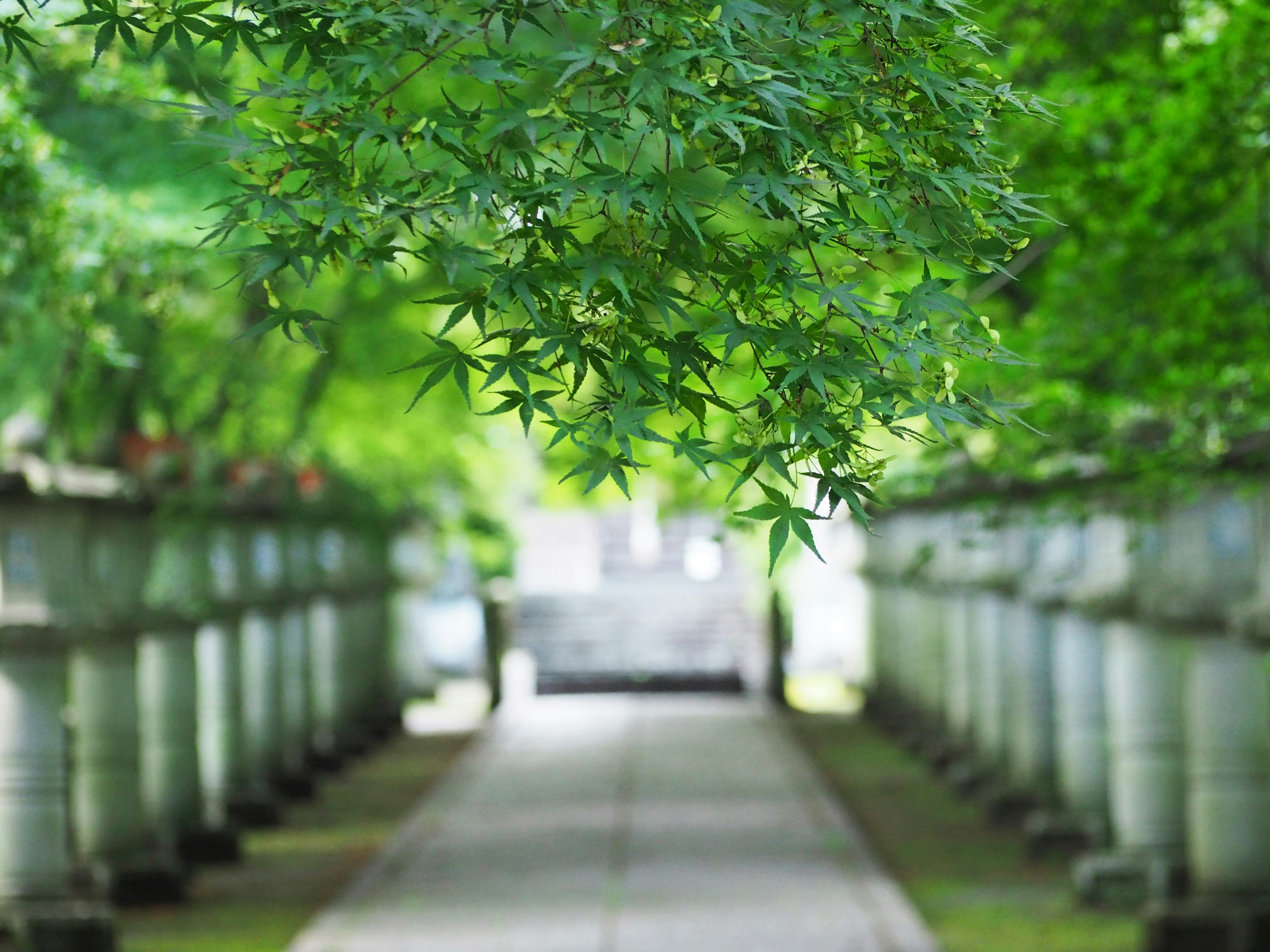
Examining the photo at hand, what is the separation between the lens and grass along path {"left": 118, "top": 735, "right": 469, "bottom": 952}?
1220 cm

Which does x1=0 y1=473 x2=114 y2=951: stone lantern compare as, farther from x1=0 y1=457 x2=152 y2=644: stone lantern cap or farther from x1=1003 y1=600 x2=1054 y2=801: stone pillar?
x1=1003 y1=600 x2=1054 y2=801: stone pillar

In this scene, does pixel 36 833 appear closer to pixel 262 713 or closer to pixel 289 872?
pixel 289 872

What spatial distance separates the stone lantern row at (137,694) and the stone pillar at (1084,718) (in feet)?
20.3

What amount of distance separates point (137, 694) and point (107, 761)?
45 cm

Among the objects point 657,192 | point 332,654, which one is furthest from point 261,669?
point 657,192

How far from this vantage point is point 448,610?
42.4 m

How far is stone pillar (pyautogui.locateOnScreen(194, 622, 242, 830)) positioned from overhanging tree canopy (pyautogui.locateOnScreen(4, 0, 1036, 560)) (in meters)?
12.5

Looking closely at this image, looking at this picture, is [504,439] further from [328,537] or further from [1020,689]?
[1020,689]

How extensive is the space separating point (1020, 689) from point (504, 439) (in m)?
14.8

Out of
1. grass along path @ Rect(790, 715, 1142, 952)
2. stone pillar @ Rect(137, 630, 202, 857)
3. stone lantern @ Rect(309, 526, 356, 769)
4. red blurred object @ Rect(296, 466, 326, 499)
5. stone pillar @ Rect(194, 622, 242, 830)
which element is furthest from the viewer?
stone lantern @ Rect(309, 526, 356, 769)

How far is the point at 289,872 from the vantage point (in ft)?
48.9

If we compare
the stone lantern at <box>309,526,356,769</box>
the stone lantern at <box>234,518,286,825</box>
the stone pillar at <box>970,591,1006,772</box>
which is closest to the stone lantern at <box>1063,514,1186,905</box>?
the stone pillar at <box>970,591,1006,772</box>

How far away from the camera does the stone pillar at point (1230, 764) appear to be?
34.4ft

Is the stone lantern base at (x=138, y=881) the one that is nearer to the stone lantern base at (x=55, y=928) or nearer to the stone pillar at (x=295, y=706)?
the stone lantern base at (x=55, y=928)
